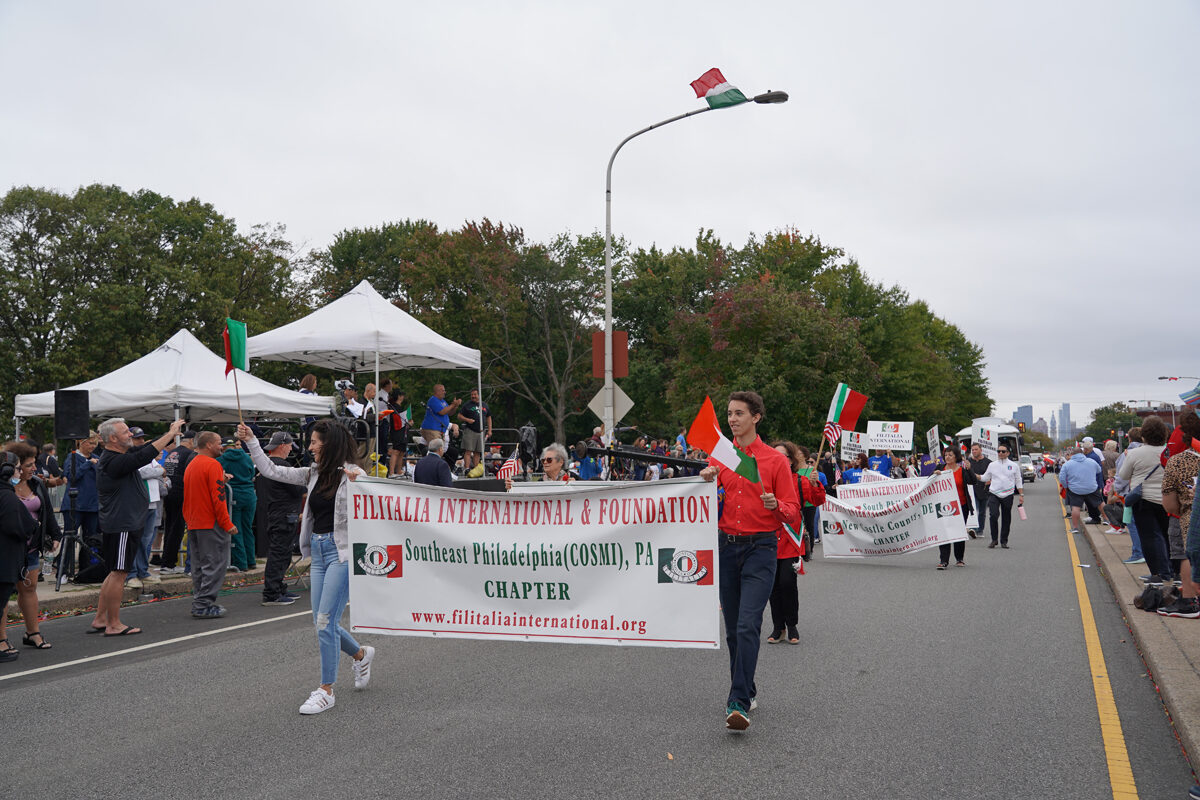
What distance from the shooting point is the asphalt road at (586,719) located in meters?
4.85

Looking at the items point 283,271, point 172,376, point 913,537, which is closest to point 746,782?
point 913,537

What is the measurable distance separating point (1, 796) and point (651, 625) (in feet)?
11.6

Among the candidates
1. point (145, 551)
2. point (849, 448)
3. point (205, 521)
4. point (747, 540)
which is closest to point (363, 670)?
point (747, 540)

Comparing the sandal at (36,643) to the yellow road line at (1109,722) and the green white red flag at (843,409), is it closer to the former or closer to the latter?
the yellow road line at (1109,722)

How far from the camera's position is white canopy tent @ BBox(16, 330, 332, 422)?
55.5 ft

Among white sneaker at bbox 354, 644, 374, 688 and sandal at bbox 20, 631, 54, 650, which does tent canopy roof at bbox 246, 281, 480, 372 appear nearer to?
Result: sandal at bbox 20, 631, 54, 650

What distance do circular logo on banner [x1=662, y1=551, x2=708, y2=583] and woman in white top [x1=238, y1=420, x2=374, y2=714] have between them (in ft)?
7.15

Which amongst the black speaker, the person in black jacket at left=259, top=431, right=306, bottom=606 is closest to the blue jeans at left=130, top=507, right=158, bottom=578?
the black speaker

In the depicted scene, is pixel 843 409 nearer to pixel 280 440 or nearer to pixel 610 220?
pixel 280 440

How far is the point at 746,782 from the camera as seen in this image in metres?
4.80

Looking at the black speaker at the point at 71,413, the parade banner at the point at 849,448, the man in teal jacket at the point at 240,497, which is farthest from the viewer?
the parade banner at the point at 849,448

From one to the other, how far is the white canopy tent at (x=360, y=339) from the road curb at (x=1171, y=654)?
10705 mm

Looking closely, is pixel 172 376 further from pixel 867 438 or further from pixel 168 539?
pixel 867 438

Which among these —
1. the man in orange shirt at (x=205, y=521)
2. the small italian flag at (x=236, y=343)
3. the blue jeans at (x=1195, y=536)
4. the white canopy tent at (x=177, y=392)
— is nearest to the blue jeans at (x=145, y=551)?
the man in orange shirt at (x=205, y=521)
